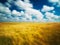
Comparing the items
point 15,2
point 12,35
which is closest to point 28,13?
point 15,2

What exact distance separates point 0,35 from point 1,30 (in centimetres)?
8

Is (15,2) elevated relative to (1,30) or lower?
elevated

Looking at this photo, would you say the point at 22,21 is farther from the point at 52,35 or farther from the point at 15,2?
the point at 52,35

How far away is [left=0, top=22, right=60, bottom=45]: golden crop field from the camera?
210 cm

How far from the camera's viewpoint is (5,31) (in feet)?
7.05

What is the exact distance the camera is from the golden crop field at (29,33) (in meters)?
2.10

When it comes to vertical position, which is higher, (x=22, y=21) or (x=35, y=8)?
(x=35, y=8)

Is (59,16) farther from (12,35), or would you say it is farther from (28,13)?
(12,35)

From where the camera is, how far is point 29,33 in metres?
2.14

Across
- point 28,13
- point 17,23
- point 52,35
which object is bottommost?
point 52,35

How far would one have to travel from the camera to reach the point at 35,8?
2.20 metres

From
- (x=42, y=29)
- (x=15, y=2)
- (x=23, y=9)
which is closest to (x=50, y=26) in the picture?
(x=42, y=29)

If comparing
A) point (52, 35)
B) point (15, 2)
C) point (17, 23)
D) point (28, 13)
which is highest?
point (15, 2)

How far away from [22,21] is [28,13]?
5.7 inches
